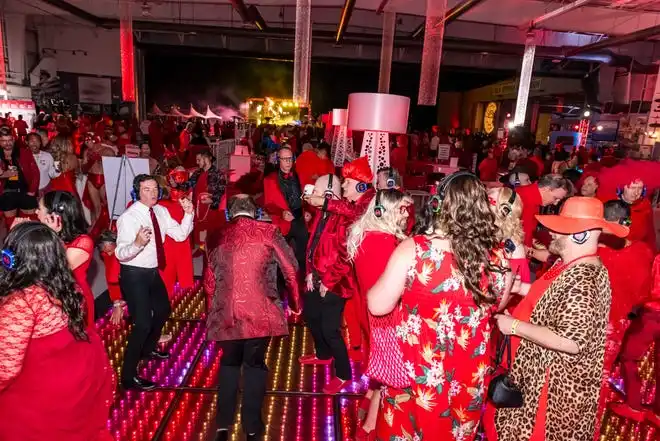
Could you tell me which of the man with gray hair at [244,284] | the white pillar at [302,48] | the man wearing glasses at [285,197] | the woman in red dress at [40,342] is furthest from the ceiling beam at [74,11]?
the woman in red dress at [40,342]

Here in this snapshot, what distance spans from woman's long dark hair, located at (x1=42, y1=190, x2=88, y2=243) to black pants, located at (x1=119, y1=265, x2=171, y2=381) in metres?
0.82

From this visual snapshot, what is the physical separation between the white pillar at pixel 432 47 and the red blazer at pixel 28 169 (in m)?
5.76

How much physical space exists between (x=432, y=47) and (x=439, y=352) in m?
6.81

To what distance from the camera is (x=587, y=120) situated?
1567 centimetres

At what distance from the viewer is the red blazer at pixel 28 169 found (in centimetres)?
605

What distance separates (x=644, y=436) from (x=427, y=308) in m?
2.47

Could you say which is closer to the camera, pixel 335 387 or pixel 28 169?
pixel 335 387

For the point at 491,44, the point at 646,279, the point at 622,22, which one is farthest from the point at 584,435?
the point at 491,44

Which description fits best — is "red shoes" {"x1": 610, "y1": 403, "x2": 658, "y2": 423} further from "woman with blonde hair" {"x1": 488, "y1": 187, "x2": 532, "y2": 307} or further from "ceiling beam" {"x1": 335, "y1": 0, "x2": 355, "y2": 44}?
"ceiling beam" {"x1": 335, "y1": 0, "x2": 355, "y2": 44}

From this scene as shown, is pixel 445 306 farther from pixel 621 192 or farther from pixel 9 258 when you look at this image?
pixel 621 192

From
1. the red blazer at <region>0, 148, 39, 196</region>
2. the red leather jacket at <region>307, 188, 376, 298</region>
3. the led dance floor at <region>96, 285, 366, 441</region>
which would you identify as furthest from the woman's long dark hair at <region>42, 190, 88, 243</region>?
the red blazer at <region>0, 148, 39, 196</region>

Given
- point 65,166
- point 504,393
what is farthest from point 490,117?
point 504,393

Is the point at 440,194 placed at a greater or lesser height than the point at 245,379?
greater

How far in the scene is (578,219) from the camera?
203cm
